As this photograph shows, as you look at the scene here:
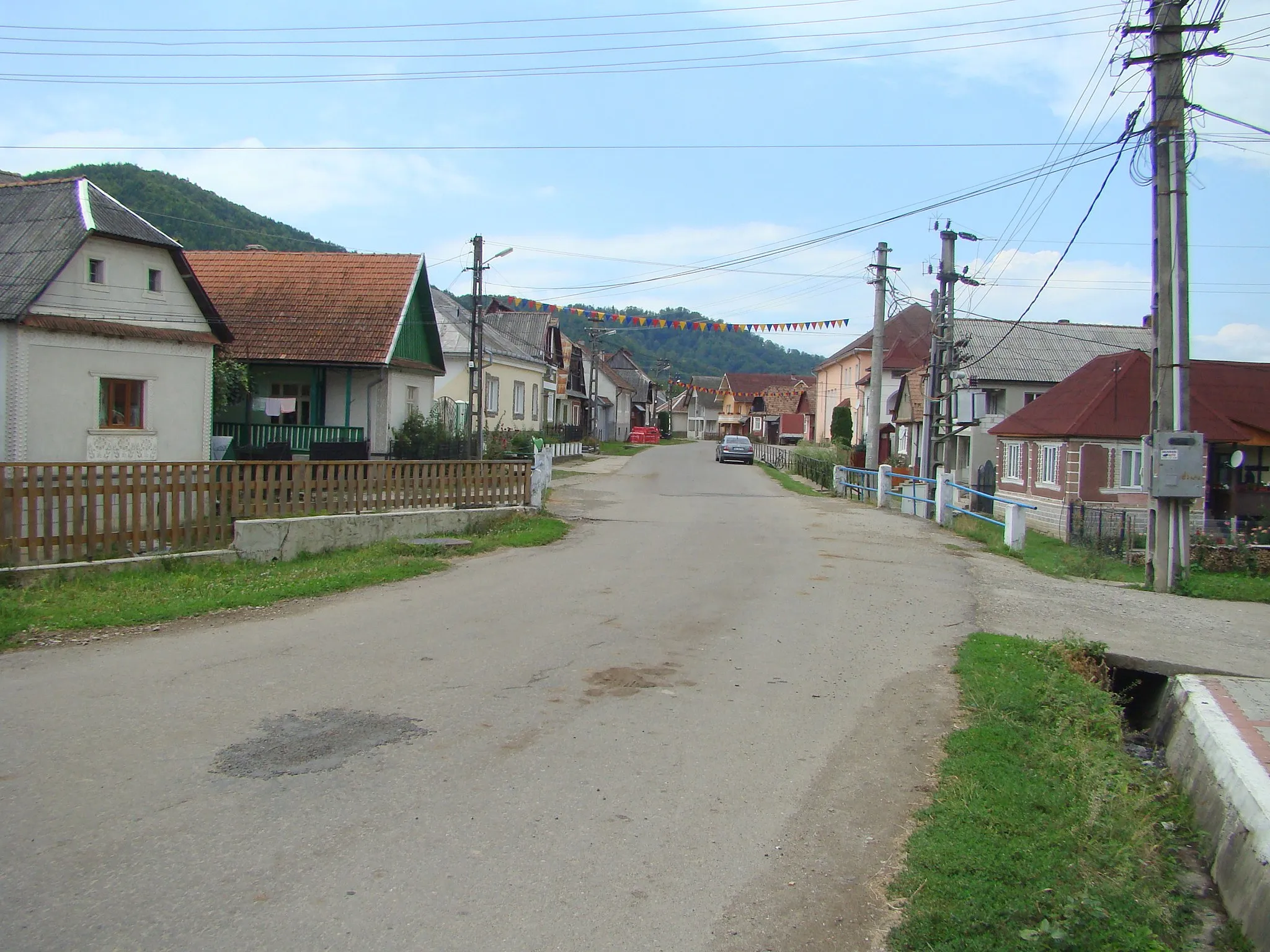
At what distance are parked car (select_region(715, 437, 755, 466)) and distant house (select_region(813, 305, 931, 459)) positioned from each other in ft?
19.0

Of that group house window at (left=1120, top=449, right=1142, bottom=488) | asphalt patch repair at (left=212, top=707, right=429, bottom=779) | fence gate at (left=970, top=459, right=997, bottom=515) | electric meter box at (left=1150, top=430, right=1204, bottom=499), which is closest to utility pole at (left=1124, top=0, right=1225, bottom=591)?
electric meter box at (left=1150, top=430, right=1204, bottom=499)

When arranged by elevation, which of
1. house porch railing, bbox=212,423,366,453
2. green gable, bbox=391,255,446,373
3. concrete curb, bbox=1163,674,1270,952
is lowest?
concrete curb, bbox=1163,674,1270,952

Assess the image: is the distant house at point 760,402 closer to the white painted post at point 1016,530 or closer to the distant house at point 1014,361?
the distant house at point 1014,361

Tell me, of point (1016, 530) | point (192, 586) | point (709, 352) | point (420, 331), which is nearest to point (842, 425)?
point (420, 331)

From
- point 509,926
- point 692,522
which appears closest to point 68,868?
point 509,926

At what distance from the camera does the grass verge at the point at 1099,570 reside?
14039 millimetres

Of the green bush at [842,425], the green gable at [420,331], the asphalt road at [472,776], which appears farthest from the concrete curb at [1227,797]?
the green bush at [842,425]

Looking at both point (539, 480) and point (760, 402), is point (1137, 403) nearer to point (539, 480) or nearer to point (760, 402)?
point (539, 480)

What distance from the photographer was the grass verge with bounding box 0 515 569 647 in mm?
8836

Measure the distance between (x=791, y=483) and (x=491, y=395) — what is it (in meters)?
12.0

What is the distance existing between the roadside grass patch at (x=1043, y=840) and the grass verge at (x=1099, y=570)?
26.3 ft

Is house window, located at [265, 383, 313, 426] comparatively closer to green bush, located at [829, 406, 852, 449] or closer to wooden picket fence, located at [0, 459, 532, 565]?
wooden picket fence, located at [0, 459, 532, 565]

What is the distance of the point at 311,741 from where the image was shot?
5785mm

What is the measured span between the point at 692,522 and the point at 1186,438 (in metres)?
8.93
